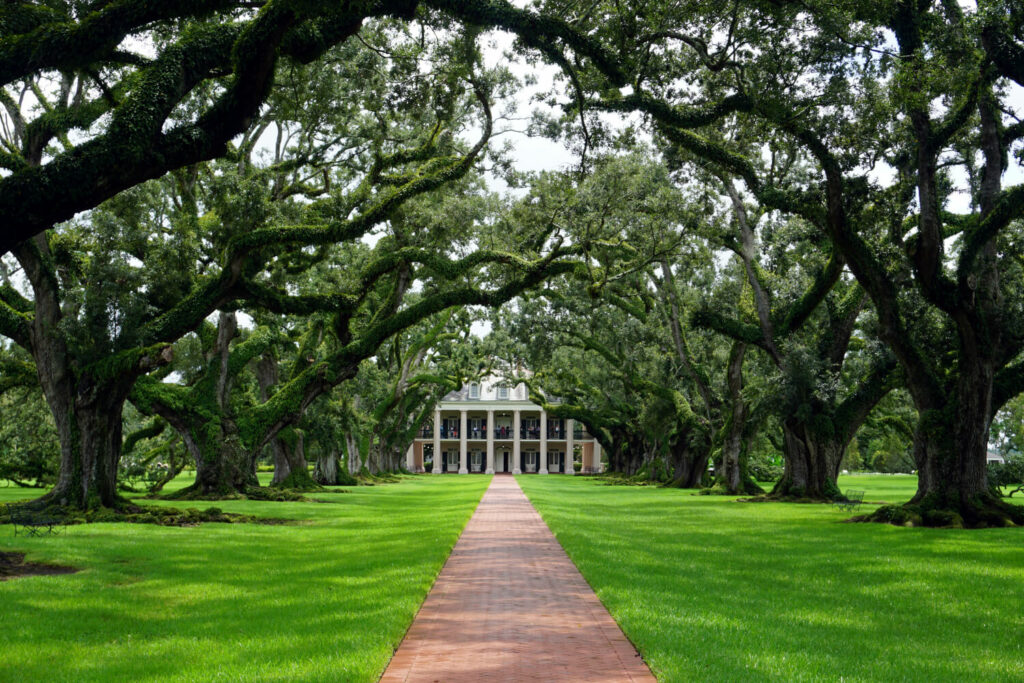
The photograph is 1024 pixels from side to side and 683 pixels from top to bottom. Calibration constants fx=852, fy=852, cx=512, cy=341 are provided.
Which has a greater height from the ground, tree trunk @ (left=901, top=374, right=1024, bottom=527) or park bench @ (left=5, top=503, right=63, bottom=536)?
tree trunk @ (left=901, top=374, right=1024, bottom=527)

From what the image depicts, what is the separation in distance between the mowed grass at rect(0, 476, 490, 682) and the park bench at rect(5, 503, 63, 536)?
12.2 inches

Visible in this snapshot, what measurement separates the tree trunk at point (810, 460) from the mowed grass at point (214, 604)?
14.6 metres

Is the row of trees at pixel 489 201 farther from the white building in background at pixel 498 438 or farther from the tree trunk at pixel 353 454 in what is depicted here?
the white building in background at pixel 498 438

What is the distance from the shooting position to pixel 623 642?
6.64 metres

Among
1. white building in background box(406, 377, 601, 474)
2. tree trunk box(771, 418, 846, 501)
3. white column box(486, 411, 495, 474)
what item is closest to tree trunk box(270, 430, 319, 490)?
tree trunk box(771, 418, 846, 501)

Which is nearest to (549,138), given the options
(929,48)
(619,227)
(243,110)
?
(619,227)

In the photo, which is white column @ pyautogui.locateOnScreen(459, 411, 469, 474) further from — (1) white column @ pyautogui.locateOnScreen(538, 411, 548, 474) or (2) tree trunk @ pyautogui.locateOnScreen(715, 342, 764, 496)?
(2) tree trunk @ pyautogui.locateOnScreen(715, 342, 764, 496)

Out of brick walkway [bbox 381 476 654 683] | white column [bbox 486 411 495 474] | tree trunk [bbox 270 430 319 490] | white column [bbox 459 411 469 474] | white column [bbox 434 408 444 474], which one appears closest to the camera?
brick walkway [bbox 381 476 654 683]

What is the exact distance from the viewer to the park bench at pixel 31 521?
1267 cm

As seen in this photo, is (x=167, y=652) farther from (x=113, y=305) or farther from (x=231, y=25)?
(x=113, y=305)

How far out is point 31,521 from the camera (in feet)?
41.1

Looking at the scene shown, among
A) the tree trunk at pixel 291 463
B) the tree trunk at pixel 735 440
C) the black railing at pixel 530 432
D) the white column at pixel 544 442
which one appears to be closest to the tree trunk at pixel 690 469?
the tree trunk at pixel 735 440

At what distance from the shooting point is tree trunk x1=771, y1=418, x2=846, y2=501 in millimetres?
26000

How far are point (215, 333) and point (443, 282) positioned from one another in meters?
7.45
